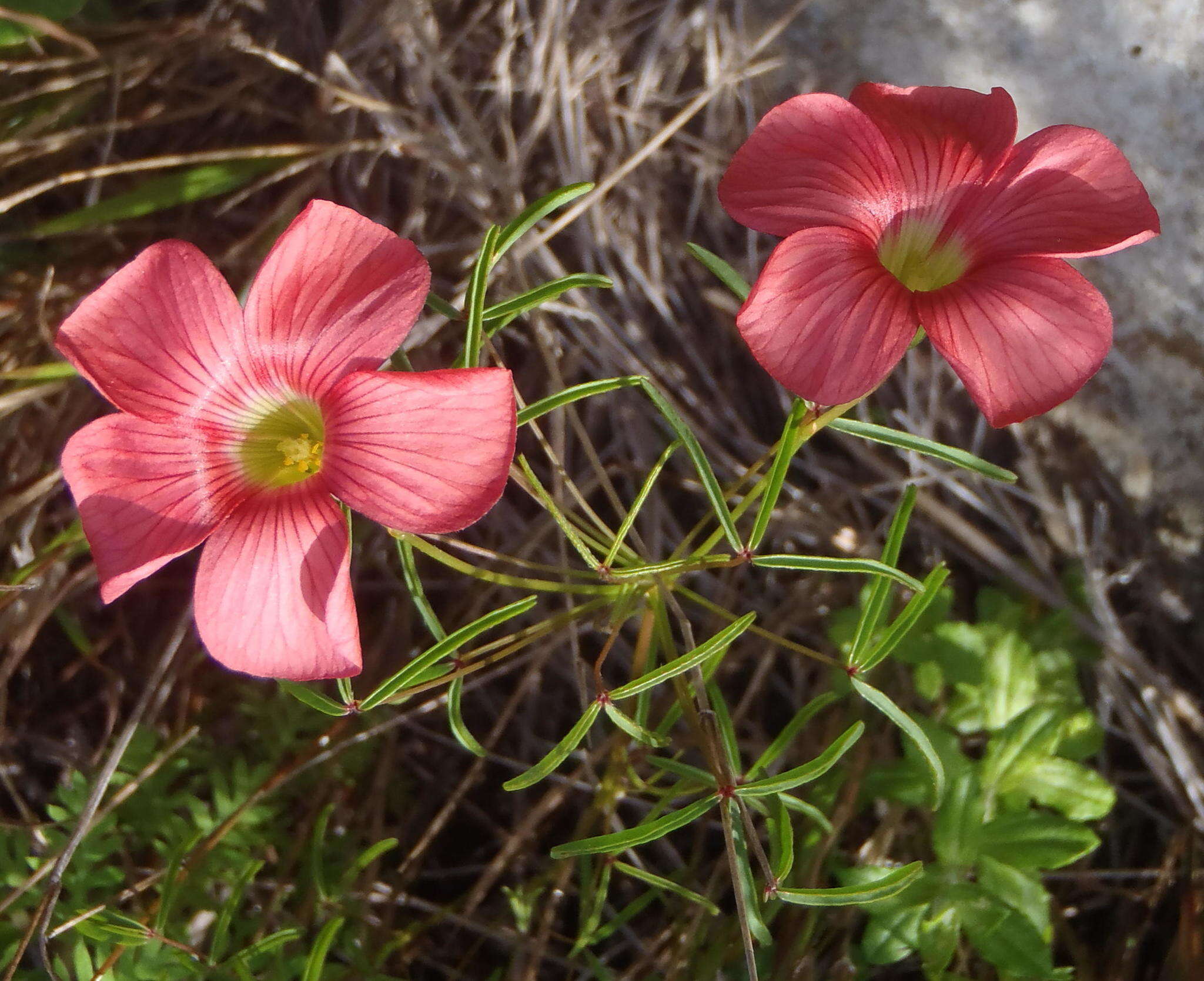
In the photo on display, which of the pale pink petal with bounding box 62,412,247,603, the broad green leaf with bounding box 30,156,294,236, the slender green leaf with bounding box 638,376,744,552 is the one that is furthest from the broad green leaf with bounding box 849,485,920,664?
the broad green leaf with bounding box 30,156,294,236

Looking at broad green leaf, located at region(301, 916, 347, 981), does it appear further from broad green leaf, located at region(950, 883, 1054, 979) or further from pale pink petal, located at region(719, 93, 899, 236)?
pale pink petal, located at region(719, 93, 899, 236)

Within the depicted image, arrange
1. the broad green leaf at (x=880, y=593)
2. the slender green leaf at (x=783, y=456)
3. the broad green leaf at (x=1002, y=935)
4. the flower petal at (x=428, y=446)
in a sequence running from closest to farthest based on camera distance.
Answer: the flower petal at (x=428, y=446)
the slender green leaf at (x=783, y=456)
the broad green leaf at (x=880, y=593)
the broad green leaf at (x=1002, y=935)

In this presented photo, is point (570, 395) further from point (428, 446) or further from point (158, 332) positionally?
point (158, 332)

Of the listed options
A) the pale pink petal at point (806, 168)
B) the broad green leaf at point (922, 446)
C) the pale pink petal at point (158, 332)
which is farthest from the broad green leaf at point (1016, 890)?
the pale pink petal at point (158, 332)

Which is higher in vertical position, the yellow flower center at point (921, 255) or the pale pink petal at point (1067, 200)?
the pale pink petal at point (1067, 200)

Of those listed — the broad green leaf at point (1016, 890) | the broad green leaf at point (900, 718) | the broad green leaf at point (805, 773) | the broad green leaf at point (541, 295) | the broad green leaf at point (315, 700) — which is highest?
the broad green leaf at point (541, 295)

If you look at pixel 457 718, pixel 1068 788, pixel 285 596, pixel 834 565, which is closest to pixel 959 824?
pixel 1068 788

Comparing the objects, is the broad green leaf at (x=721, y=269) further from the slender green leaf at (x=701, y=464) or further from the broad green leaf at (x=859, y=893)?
the broad green leaf at (x=859, y=893)
